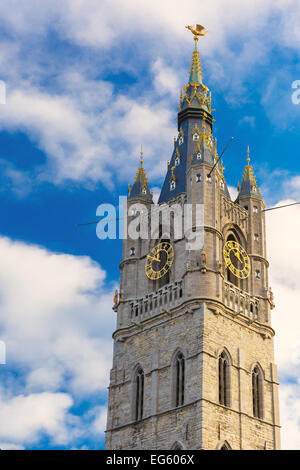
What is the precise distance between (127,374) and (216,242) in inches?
420

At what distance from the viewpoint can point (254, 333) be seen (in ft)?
188

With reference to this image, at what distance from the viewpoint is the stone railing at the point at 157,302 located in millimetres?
56562

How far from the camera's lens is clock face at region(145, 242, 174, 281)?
59.3 meters

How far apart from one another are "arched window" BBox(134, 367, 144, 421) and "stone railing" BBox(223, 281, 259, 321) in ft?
24.2

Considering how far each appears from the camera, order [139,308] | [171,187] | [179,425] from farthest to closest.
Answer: [171,187]
[139,308]
[179,425]

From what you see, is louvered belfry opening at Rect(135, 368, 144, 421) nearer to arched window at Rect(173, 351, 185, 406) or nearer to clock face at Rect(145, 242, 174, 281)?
arched window at Rect(173, 351, 185, 406)

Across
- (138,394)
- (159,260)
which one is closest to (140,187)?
(159,260)

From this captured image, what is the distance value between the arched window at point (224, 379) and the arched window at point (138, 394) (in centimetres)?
551

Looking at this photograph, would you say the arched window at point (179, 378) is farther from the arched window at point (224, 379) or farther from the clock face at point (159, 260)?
the clock face at point (159, 260)

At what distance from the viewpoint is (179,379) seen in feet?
176

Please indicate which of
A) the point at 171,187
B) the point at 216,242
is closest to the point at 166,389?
the point at 216,242

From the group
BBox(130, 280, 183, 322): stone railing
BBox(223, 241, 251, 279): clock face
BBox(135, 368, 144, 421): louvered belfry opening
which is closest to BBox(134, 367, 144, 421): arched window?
BBox(135, 368, 144, 421): louvered belfry opening

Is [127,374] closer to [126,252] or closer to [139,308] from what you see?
[139,308]

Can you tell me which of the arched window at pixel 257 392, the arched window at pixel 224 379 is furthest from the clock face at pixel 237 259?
the arched window at pixel 224 379
